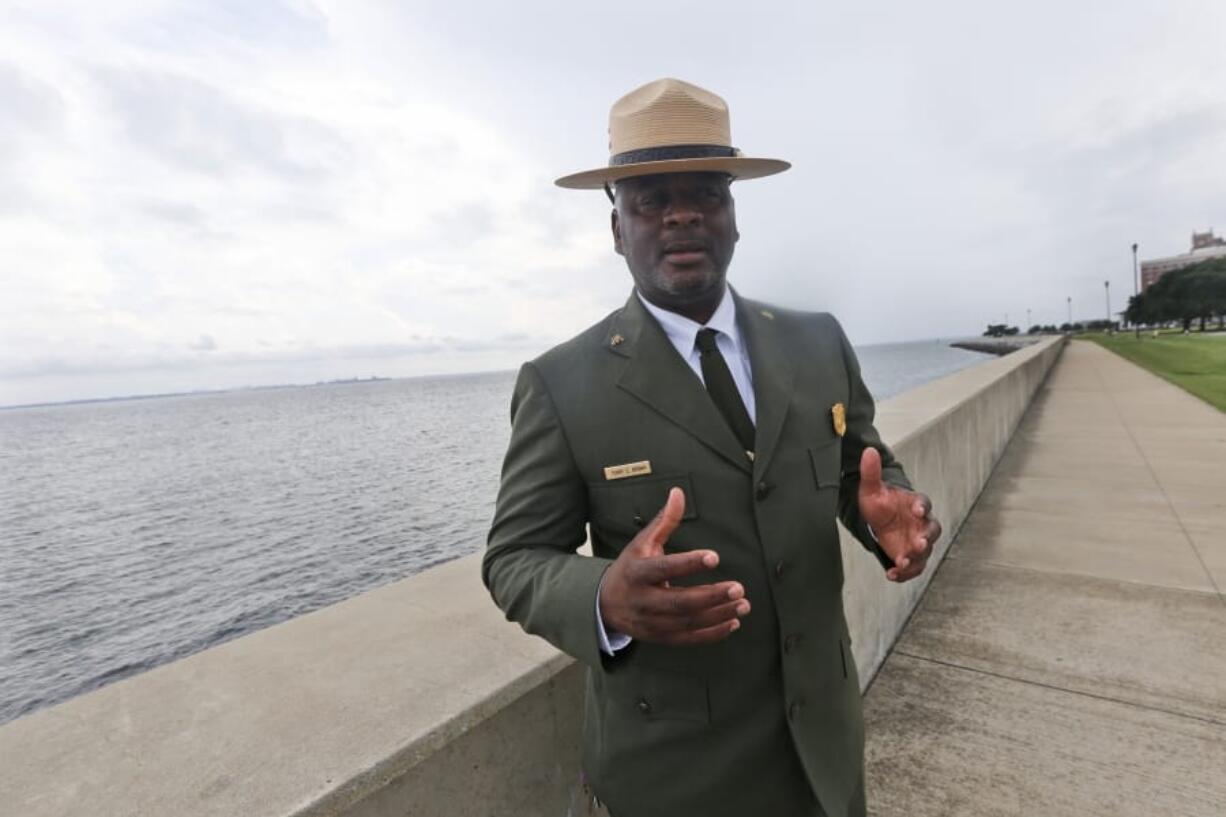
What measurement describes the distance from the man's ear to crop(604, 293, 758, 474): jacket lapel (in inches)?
8.1

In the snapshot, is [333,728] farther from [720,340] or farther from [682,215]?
[682,215]

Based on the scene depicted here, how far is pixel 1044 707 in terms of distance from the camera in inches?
129

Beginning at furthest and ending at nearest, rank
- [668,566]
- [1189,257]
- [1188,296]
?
[1189,257] < [1188,296] < [668,566]

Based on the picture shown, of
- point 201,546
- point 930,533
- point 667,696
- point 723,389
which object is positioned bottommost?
point 201,546

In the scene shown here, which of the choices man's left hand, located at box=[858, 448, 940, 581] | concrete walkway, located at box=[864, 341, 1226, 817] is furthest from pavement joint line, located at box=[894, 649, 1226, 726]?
man's left hand, located at box=[858, 448, 940, 581]

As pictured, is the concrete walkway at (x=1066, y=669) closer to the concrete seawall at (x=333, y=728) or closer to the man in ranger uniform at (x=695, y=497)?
the man in ranger uniform at (x=695, y=497)

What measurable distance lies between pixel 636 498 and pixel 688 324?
444mm

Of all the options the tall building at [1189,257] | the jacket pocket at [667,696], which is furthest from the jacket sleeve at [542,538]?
the tall building at [1189,257]

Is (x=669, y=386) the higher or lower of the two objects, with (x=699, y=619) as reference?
higher

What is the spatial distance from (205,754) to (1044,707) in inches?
144

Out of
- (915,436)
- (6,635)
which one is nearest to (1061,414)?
(915,436)

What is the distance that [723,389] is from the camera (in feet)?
4.95

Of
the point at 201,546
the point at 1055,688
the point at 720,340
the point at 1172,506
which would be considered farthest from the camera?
the point at 201,546

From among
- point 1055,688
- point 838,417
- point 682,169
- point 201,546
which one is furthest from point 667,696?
point 201,546
